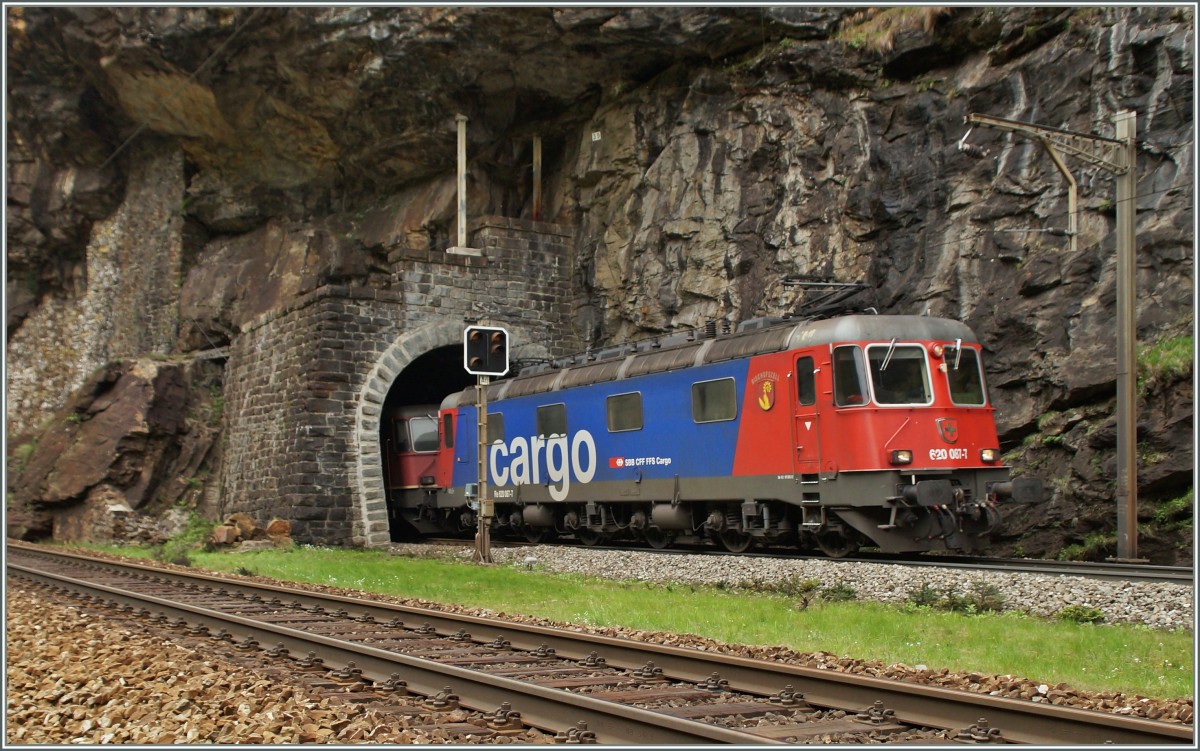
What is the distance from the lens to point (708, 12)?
Answer: 2125 centimetres

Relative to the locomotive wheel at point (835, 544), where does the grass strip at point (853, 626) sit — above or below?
below

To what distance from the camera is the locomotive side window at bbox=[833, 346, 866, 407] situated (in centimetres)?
1313

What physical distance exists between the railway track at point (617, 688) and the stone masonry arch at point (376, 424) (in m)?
11.5

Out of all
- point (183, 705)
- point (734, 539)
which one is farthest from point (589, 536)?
point (183, 705)

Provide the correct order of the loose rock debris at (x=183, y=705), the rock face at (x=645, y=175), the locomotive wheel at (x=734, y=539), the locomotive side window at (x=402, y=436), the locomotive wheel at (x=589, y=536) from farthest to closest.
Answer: the locomotive side window at (x=402, y=436) → the locomotive wheel at (x=589, y=536) → the rock face at (x=645, y=175) → the locomotive wheel at (x=734, y=539) → the loose rock debris at (x=183, y=705)

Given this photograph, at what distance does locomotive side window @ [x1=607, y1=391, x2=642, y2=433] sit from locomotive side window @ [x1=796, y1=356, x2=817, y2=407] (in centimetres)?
348

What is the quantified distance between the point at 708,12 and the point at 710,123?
222cm

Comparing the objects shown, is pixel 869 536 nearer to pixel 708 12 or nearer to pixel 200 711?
pixel 200 711

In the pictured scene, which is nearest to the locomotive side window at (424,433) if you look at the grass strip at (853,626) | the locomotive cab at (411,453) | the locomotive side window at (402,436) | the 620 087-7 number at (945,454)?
the locomotive cab at (411,453)

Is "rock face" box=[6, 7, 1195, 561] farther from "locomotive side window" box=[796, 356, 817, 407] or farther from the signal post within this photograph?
the signal post

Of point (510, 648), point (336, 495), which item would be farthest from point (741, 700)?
point (336, 495)

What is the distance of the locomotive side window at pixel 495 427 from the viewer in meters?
20.3

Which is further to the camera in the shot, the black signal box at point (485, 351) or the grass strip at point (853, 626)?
the black signal box at point (485, 351)

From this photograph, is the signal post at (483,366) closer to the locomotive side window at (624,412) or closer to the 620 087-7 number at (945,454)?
the locomotive side window at (624,412)
